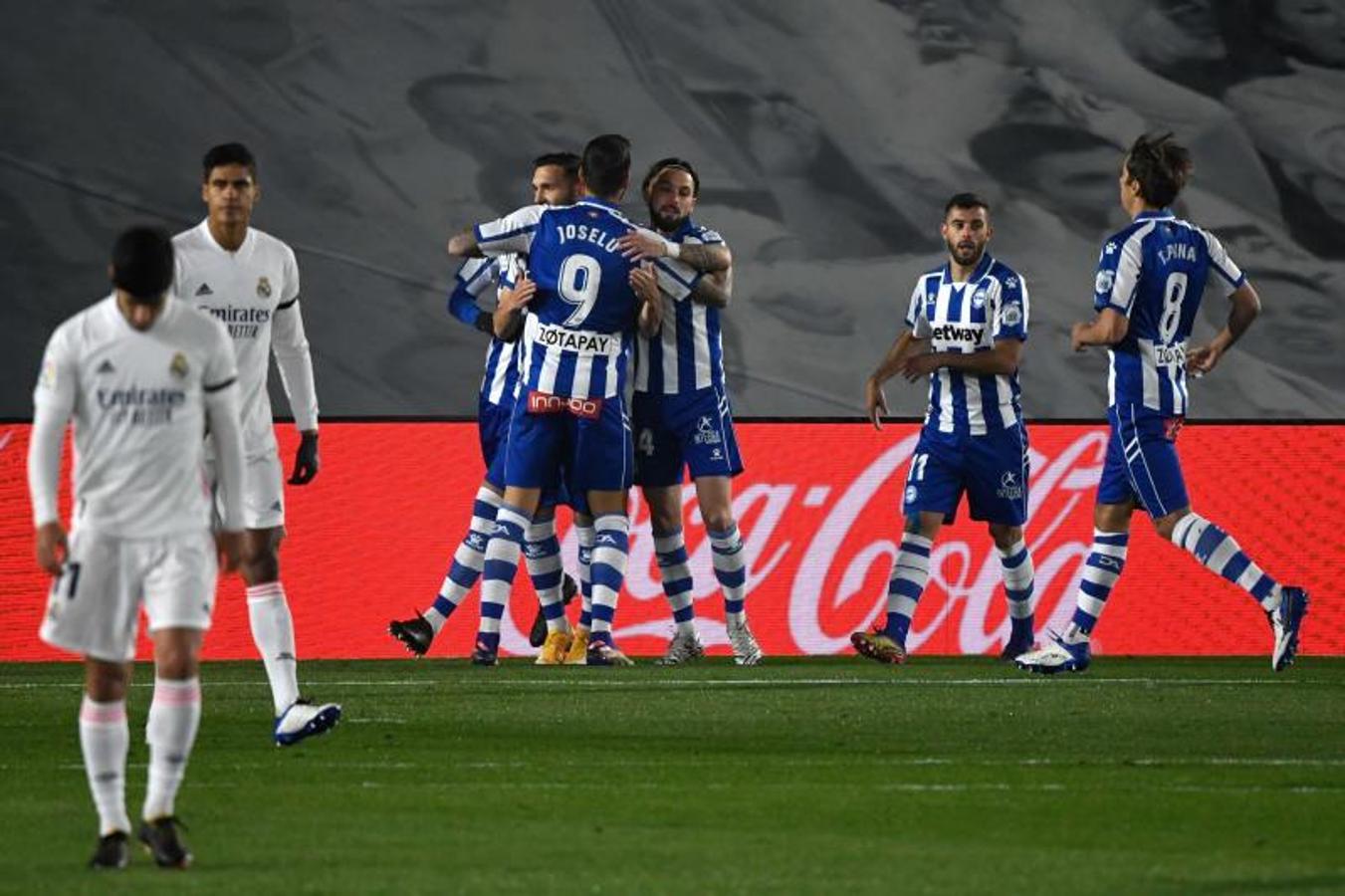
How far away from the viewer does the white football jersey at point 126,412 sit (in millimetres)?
5805

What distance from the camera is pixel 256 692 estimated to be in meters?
10.4

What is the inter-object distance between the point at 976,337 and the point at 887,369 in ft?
1.30

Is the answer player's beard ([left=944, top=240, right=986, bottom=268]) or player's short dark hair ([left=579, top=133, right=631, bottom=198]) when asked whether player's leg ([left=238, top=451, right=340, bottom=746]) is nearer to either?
player's short dark hair ([left=579, top=133, right=631, bottom=198])

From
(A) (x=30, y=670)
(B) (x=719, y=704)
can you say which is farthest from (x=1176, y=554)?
(A) (x=30, y=670)

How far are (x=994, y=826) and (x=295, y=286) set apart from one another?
3163mm

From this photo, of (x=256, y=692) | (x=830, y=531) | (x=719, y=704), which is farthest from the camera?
(x=830, y=531)

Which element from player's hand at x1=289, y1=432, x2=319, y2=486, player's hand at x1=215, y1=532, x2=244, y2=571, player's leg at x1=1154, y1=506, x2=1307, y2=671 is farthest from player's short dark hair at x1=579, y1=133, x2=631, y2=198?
player's hand at x1=215, y1=532, x2=244, y2=571

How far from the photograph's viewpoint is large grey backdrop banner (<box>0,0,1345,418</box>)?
18312 millimetres

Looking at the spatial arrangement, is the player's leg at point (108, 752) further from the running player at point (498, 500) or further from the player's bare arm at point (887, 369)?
the player's bare arm at point (887, 369)

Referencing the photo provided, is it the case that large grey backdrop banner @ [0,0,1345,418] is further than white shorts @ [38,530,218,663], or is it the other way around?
large grey backdrop banner @ [0,0,1345,418]

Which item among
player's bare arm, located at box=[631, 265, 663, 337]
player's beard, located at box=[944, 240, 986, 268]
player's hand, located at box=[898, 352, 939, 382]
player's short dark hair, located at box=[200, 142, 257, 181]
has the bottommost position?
player's hand, located at box=[898, 352, 939, 382]

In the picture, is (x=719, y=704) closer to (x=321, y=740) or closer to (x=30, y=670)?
(x=321, y=740)

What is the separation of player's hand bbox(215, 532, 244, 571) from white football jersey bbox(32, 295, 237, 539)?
0.15m

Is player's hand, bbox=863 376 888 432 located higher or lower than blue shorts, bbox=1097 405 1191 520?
higher
